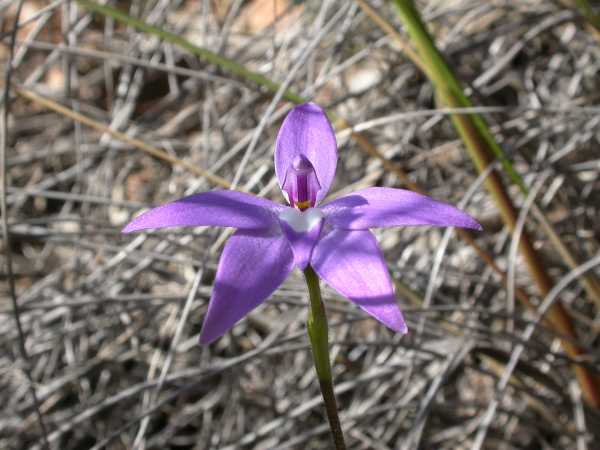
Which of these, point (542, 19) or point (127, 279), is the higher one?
point (542, 19)

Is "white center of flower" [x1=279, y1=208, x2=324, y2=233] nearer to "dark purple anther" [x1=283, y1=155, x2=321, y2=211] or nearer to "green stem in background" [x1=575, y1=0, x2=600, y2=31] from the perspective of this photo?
"dark purple anther" [x1=283, y1=155, x2=321, y2=211]

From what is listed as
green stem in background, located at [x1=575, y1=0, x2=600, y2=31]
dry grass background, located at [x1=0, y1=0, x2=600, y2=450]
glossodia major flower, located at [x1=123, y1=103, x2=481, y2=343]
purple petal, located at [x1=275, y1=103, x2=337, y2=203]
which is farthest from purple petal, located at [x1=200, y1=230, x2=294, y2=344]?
green stem in background, located at [x1=575, y1=0, x2=600, y2=31]

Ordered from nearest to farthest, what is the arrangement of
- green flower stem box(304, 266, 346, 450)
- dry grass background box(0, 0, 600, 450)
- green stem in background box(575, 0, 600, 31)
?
green flower stem box(304, 266, 346, 450), green stem in background box(575, 0, 600, 31), dry grass background box(0, 0, 600, 450)

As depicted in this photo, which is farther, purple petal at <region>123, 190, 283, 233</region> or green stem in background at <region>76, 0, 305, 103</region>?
green stem in background at <region>76, 0, 305, 103</region>

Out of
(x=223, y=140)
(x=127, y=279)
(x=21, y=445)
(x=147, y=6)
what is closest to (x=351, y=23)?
(x=223, y=140)

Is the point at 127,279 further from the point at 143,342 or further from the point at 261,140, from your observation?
the point at 261,140

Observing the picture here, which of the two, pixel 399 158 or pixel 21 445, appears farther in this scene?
pixel 399 158

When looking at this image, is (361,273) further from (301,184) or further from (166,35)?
(166,35)

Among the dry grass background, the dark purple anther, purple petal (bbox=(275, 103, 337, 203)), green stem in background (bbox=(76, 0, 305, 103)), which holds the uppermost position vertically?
green stem in background (bbox=(76, 0, 305, 103))
